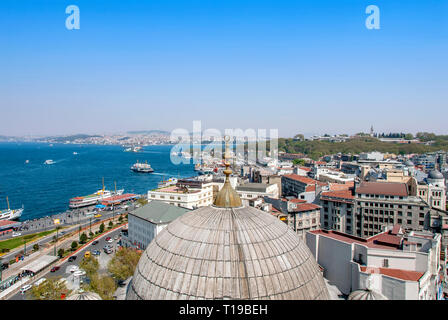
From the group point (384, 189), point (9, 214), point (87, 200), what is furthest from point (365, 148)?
point (9, 214)

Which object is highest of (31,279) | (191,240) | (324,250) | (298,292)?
(191,240)

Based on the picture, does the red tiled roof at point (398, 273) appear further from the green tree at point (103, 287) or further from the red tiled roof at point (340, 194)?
the red tiled roof at point (340, 194)

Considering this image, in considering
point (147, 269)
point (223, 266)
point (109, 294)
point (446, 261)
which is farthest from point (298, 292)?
point (446, 261)

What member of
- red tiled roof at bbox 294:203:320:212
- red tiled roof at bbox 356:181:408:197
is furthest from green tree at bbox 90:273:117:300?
red tiled roof at bbox 356:181:408:197

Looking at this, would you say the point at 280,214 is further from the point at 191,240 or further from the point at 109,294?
the point at 191,240

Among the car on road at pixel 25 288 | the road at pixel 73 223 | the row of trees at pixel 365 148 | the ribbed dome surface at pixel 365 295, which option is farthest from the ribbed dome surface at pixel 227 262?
the row of trees at pixel 365 148

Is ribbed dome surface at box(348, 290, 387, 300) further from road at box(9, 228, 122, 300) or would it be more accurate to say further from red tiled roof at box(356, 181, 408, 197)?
red tiled roof at box(356, 181, 408, 197)
